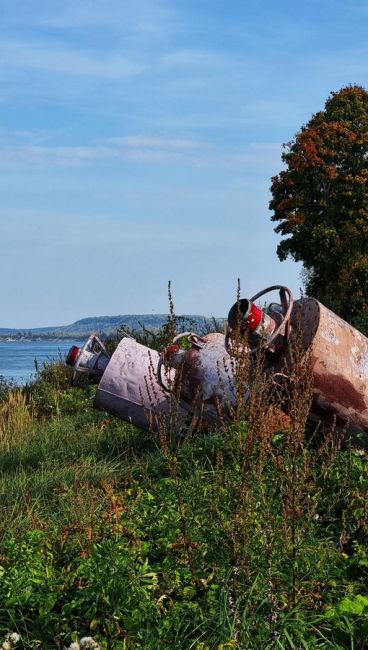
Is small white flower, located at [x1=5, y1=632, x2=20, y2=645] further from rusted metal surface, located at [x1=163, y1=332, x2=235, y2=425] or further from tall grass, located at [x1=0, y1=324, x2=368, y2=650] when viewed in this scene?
rusted metal surface, located at [x1=163, y1=332, x2=235, y2=425]

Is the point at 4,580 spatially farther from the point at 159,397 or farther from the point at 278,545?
the point at 159,397

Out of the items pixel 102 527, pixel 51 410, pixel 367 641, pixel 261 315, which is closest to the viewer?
pixel 367 641

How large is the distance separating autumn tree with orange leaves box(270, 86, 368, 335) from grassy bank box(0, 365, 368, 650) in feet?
71.2

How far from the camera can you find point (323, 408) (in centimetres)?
804

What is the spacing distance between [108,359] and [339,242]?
63.9 ft

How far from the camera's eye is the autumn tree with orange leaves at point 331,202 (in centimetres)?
2831

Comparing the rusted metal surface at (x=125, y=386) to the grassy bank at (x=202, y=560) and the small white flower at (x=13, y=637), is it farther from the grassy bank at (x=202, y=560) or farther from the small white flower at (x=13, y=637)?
the small white flower at (x=13, y=637)

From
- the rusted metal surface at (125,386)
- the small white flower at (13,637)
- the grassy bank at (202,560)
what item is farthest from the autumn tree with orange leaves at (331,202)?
the small white flower at (13,637)

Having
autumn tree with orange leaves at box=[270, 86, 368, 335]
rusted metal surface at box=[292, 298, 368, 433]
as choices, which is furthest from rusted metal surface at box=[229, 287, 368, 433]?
autumn tree with orange leaves at box=[270, 86, 368, 335]

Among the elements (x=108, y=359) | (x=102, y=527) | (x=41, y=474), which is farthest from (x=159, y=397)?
(x=102, y=527)

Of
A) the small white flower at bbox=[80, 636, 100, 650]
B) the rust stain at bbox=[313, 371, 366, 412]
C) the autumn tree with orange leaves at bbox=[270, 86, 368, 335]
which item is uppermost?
the autumn tree with orange leaves at bbox=[270, 86, 368, 335]

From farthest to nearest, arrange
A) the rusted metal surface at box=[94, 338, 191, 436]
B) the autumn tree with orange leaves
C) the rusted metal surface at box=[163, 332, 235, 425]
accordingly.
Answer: the autumn tree with orange leaves → the rusted metal surface at box=[94, 338, 191, 436] → the rusted metal surface at box=[163, 332, 235, 425]

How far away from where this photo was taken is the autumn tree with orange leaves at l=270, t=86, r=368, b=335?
28.3 meters

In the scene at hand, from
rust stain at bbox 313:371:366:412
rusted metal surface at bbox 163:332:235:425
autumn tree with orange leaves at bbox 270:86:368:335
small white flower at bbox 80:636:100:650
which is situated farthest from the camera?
autumn tree with orange leaves at bbox 270:86:368:335
